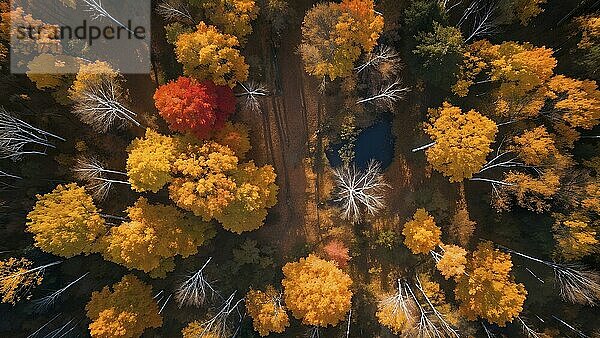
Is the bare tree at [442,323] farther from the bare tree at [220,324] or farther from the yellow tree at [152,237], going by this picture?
the yellow tree at [152,237]

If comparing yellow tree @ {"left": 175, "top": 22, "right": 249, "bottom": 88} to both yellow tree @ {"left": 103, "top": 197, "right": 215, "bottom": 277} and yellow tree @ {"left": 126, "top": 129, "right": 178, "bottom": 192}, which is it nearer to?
yellow tree @ {"left": 126, "top": 129, "right": 178, "bottom": 192}

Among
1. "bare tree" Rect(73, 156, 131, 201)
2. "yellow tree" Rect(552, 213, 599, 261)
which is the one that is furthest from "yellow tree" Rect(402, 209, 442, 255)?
"bare tree" Rect(73, 156, 131, 201)

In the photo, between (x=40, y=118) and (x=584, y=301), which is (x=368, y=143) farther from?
(x=40, y=118)

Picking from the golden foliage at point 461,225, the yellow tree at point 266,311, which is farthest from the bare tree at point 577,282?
the yellow tree at point 266,311

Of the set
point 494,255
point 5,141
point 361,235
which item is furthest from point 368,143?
point 5,141

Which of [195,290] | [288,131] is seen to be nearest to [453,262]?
[288,131]

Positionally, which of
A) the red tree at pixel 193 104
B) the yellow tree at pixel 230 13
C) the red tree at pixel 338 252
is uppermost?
the yellow tree at pixel 230 13

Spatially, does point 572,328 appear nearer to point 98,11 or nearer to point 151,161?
point 151,161
